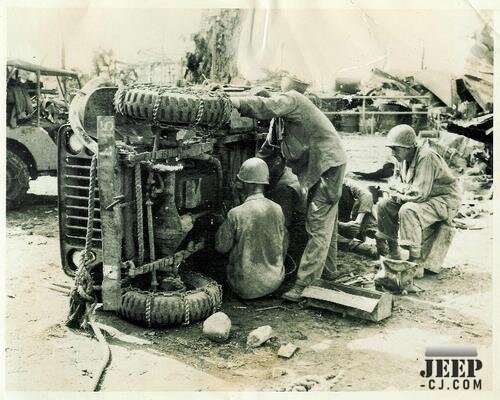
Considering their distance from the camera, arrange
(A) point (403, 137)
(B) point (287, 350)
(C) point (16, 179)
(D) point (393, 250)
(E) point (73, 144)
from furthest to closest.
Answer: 1. (C) point (16, 179)
2. (D) point (393, 250)
3. (A) point (403, 137)
4. (E) point (73, 144)
5. (B) point (287, 350)

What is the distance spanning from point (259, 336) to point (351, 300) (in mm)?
878

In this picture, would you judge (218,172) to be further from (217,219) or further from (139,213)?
(139,213)

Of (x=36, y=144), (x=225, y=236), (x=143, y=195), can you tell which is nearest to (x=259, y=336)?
(x=225, y=236)

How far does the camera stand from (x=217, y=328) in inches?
153

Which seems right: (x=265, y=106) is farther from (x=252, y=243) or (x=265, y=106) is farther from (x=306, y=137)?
(x=252, y=243)

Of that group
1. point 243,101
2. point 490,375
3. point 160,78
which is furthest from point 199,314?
point 160,78

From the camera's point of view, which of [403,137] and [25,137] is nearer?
[403,137]

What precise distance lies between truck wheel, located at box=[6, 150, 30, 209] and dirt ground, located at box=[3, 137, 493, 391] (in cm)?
256

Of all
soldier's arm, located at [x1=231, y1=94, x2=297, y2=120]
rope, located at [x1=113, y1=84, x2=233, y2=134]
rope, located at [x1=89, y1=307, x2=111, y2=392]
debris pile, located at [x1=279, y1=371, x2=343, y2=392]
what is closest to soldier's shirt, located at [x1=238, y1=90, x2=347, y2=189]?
soldier's arm, located at [x1=231, y1=94, x2=297, y2=120]

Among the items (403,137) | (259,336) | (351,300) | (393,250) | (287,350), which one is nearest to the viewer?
(287,350)

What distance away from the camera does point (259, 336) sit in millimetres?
3928

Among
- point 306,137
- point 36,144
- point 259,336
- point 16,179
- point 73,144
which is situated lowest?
point 259,336

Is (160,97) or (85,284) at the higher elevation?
(160,97)

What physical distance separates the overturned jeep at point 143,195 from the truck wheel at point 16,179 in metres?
3.01
